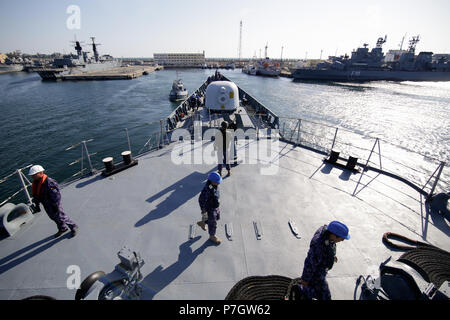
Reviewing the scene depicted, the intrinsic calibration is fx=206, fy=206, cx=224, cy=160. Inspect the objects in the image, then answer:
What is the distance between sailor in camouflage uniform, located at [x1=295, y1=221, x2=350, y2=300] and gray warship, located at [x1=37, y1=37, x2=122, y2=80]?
93.1m

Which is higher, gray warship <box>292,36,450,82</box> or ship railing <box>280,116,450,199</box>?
gray warship <box>292,36,450,82</box>

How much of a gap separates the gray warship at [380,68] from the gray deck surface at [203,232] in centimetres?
8028

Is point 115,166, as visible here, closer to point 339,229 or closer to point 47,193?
point 47,193

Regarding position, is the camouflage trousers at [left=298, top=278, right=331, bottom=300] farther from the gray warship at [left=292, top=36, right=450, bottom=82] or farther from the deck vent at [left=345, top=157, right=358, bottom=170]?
the gray warship at [left=292, top=36, right=450, bottom=82]

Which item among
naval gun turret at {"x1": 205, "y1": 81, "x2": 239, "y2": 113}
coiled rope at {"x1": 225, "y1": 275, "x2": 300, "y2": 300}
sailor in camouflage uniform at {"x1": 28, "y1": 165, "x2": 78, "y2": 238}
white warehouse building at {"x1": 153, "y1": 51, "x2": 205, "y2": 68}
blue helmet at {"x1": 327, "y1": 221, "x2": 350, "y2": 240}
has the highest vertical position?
white warehouse building at {"x1": 153, "y1": 51, "x2": 205, "y2": 68}

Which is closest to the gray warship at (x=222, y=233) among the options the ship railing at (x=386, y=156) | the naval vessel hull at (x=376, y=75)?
the ship railing at (x=386, y=156)

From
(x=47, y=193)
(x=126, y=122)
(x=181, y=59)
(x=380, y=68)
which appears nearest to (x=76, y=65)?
(x=126, y=122)

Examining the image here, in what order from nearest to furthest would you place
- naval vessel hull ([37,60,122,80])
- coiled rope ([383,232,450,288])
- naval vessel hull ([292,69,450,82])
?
coiled rope ([383,232,450,288]), naval vessel hull ([292,69,450,82]), naval vessel hull ([37,60,122,80])

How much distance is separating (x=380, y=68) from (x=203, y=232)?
95.3m

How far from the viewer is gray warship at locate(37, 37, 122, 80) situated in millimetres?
70500

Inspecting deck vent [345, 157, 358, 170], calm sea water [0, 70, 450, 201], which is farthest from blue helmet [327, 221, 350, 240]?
calm sea water [0, 70, 450, 201]

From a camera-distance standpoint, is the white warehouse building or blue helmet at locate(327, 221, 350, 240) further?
the white warehouse building
